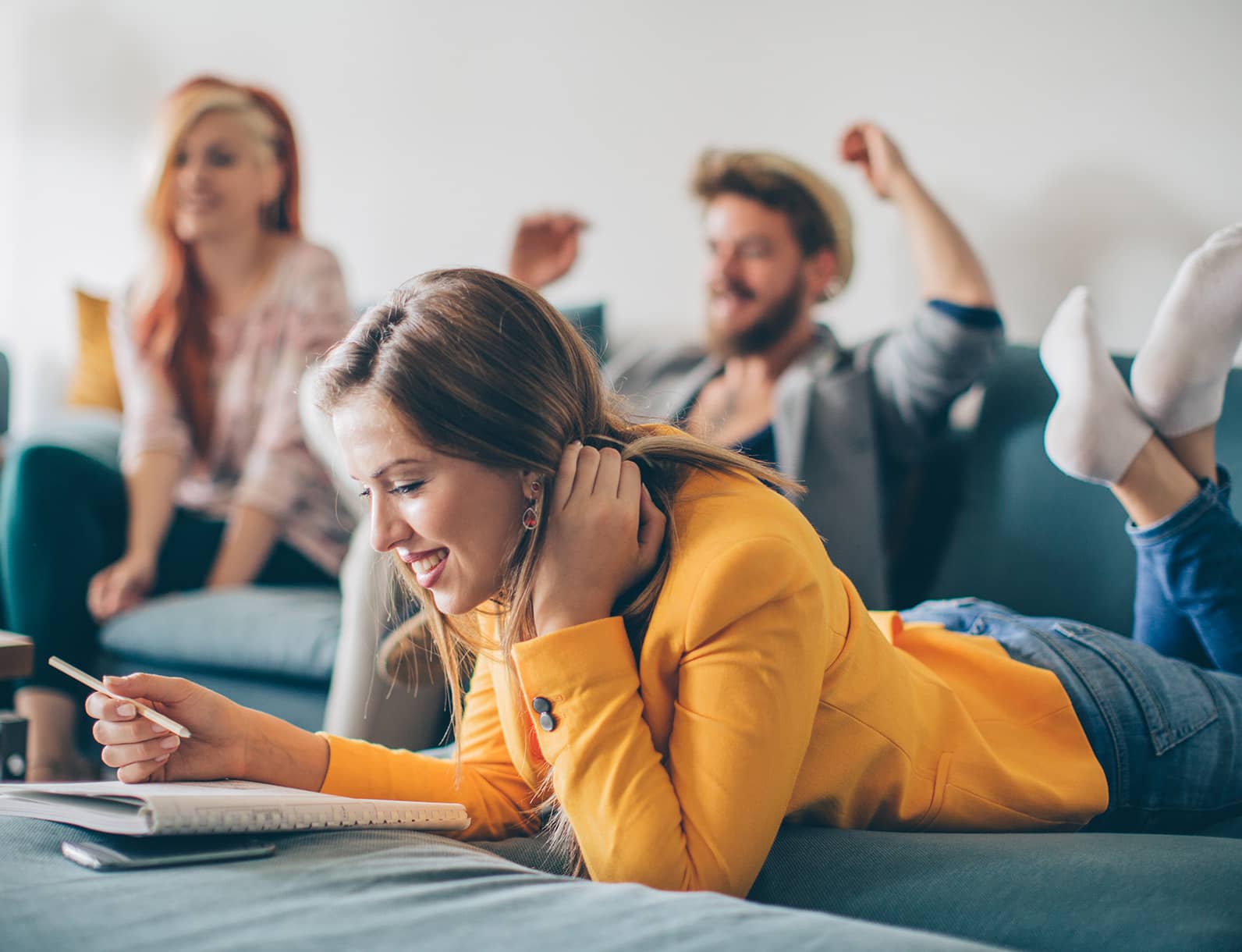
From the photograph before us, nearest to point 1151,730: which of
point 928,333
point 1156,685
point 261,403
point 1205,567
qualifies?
point 1156,685

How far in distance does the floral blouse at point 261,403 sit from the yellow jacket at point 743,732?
1085 mm

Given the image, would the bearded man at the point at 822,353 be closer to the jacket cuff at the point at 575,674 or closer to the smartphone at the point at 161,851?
the jacket cuff at the point at 575,674

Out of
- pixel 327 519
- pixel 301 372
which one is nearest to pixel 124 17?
pixel 301 372

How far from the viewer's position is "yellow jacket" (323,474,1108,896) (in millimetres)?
760

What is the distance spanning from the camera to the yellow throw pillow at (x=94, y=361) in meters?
2.48

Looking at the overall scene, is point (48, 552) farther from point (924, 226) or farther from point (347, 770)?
point (924, 226)

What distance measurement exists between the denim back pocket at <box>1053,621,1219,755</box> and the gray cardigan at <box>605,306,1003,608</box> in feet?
1.84

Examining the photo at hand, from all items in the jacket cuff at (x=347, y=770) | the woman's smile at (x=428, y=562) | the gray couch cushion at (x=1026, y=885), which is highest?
the woman's smile at (x=428, y=562)

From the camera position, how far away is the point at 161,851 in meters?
0.72

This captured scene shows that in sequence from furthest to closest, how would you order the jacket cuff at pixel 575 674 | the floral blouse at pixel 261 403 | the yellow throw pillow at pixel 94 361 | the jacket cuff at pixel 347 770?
the yellow throw pillow at pixel 94 361, the floral blouse at pixel 261 403, the jacket cuff at pixel 347 770, the jacket cuff at pixel 575 674

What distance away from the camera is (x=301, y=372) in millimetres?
2104

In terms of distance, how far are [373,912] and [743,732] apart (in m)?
0.26

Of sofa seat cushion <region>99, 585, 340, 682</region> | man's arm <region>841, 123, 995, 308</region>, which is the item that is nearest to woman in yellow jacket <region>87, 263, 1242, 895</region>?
sofa seat cushion <region>99, 585, 340, 682</region>

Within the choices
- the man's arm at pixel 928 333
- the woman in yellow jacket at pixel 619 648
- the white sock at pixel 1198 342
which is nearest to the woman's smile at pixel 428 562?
the woman in yellow jacket at pixel 619 648
